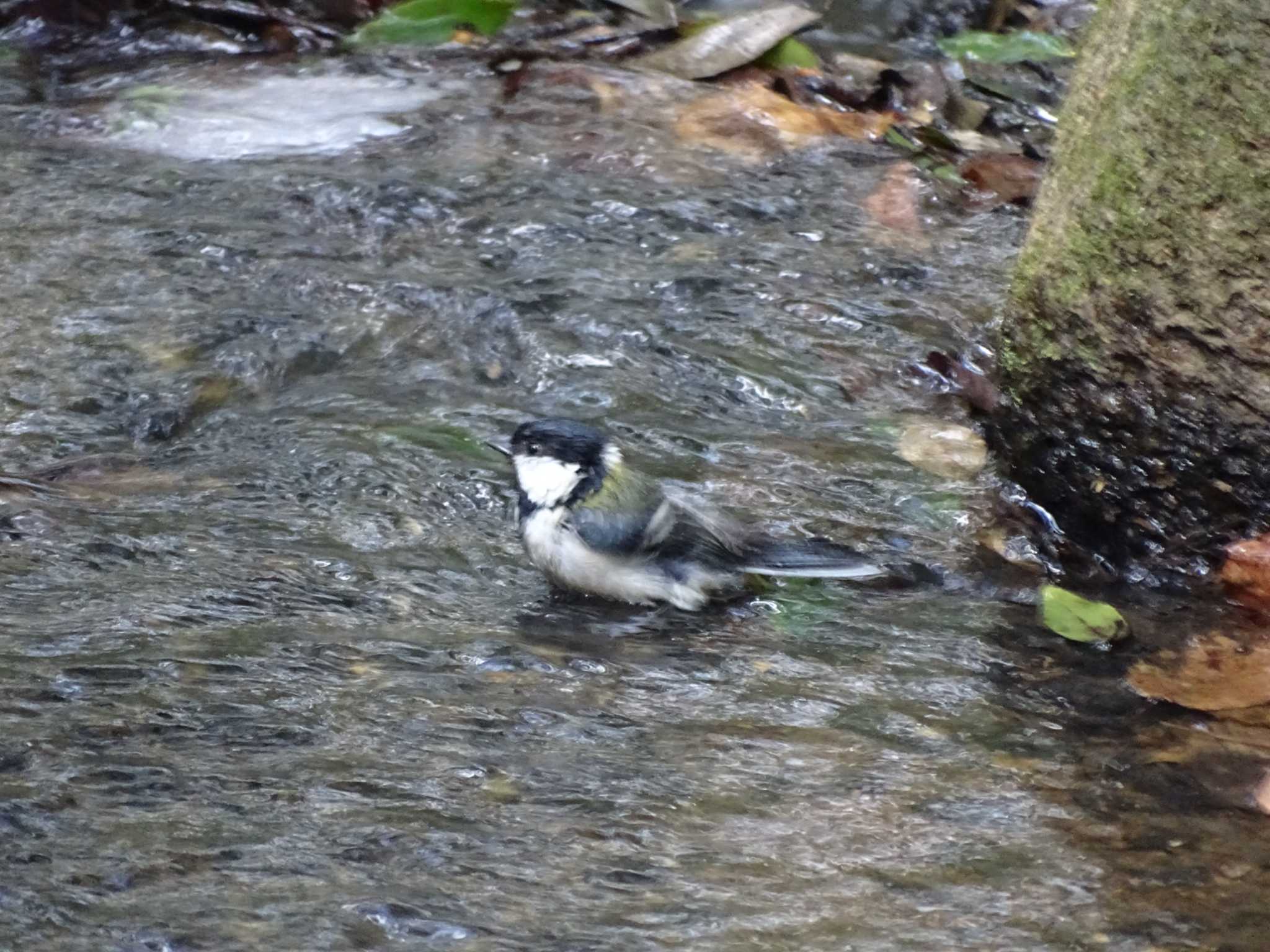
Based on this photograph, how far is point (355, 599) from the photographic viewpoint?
127 inches

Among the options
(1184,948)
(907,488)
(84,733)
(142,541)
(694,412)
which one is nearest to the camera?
(1184,948)

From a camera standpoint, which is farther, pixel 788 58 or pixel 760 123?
pixel 788 58

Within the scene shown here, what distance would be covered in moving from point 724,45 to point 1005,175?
1546 millimetres

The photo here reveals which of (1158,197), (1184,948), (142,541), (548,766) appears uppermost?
(1158,197)

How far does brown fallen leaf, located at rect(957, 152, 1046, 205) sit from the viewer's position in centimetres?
614

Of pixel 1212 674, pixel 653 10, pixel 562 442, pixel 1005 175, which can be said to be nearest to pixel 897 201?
pixel 1005 175

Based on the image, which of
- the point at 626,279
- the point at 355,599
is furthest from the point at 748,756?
the point at 626,279

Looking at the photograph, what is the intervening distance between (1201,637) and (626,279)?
2501mm

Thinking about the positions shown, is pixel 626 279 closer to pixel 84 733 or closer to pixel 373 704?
pixel 373 704

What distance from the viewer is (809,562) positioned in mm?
3395

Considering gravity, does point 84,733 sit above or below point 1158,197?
below

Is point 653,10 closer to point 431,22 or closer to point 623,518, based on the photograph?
point 431,22

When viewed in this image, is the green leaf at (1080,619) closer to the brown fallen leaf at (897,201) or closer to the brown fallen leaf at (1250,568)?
the brown fallen leaf at (1250,568)

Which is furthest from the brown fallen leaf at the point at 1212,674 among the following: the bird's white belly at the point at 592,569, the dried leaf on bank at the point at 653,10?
the dried leaf on bank at the point at 653,10
